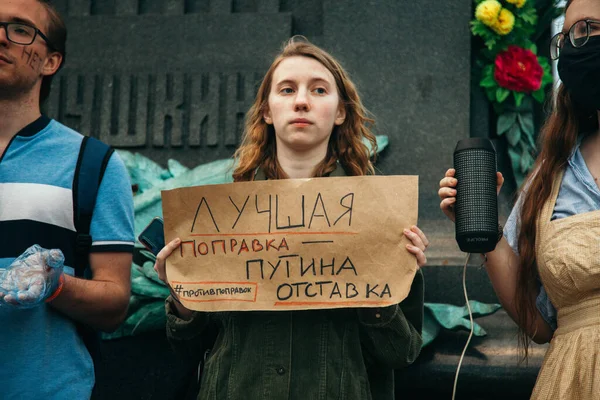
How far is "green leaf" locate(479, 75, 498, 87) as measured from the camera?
4.98 m

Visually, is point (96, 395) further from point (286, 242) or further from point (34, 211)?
point (286, 242)

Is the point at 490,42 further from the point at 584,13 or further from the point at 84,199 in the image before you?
the point at 84,199

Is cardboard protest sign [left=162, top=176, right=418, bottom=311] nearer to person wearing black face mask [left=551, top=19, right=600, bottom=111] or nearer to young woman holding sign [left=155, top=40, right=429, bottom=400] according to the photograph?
young woman holding sign [left=155, top=40, right=429, bottom=400]

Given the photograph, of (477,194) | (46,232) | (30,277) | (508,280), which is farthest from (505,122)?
(30,277)

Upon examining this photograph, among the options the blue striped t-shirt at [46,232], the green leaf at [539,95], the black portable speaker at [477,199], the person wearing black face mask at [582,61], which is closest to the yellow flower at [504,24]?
the green leaf at [539,95]

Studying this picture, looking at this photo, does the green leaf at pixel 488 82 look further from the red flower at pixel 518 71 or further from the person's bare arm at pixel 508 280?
the person's bare arm at pixel 508 280

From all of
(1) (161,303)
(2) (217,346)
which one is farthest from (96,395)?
(2) (217,346)

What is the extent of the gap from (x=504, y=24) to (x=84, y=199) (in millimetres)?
2799

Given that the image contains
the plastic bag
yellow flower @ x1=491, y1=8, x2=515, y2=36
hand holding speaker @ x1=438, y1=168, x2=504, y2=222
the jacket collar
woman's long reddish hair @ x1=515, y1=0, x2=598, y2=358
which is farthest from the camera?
yellow flower @ x1=491, y1=8, x2=515, y2=36

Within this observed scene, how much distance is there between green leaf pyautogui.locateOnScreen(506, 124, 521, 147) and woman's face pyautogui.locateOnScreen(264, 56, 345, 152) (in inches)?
77.0

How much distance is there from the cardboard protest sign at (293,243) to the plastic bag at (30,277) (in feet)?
1.35

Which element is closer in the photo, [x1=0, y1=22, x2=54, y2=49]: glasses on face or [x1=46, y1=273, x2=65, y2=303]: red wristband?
[x1=46, y1=273, x2=65, y2=303]: red wristband

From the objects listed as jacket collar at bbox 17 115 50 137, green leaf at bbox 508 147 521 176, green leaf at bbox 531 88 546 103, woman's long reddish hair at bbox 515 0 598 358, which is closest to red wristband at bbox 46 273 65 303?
jacket collar at bbox 17 115 50 137

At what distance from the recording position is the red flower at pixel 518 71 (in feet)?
16.2
